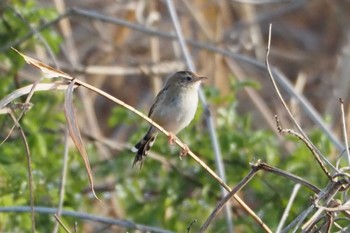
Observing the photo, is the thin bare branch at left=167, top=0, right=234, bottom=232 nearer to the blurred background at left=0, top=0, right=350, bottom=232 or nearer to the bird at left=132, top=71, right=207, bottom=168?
the blurred background at left=0, top=0, right=350, bottom=232

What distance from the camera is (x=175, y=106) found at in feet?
15.1

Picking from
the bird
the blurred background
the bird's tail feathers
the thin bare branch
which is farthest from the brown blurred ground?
the bird's tail feathers

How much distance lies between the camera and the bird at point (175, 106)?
4441mm

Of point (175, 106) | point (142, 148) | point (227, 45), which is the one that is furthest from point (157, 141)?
point (227, 45)

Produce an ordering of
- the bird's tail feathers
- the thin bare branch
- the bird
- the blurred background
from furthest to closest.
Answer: the blurred background
the thin bare branch
the bird
the bird's tail feathers

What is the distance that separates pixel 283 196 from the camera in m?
5.34

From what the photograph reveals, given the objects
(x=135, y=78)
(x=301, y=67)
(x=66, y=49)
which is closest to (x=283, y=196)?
(x=66, y=49)

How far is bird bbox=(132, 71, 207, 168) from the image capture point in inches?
175

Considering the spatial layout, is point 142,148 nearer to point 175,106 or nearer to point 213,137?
point 175,106

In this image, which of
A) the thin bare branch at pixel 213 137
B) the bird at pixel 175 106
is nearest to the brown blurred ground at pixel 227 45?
the thin bare branch at pixel 213 137

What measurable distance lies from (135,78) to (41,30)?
13.7ft

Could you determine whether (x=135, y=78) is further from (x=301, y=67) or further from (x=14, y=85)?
(x=14, y=85)

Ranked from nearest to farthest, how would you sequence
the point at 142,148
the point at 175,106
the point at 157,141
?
the point at 142,148 → the point at 175,106 → the point at 157,141

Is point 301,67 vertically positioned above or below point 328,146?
above
